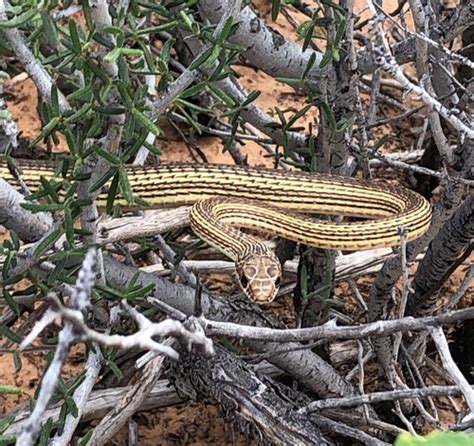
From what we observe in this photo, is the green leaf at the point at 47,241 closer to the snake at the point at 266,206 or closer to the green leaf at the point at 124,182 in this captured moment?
the green leaf at the point at 124,182

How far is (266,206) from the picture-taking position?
336 cm

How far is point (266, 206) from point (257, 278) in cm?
45

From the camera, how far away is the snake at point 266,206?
3064 mm

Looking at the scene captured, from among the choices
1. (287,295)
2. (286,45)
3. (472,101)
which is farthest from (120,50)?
(287,295)

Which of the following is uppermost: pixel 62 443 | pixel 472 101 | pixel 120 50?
pixel 120 50

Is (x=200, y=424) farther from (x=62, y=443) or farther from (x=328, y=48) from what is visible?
(x=328, y=48)

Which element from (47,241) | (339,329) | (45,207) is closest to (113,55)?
(45,207)

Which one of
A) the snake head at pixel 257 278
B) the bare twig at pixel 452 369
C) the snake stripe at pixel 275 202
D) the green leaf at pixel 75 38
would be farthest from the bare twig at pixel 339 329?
the snake stripe at pixel 275 202

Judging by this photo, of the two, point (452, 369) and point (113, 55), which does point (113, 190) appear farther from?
point (452, 369)

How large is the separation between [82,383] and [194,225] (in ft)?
2.41

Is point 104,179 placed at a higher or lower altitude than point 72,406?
higher

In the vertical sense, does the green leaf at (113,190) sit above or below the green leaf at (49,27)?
below

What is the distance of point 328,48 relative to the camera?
2883 mm

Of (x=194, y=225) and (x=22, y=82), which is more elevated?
(x=194, y=225)
